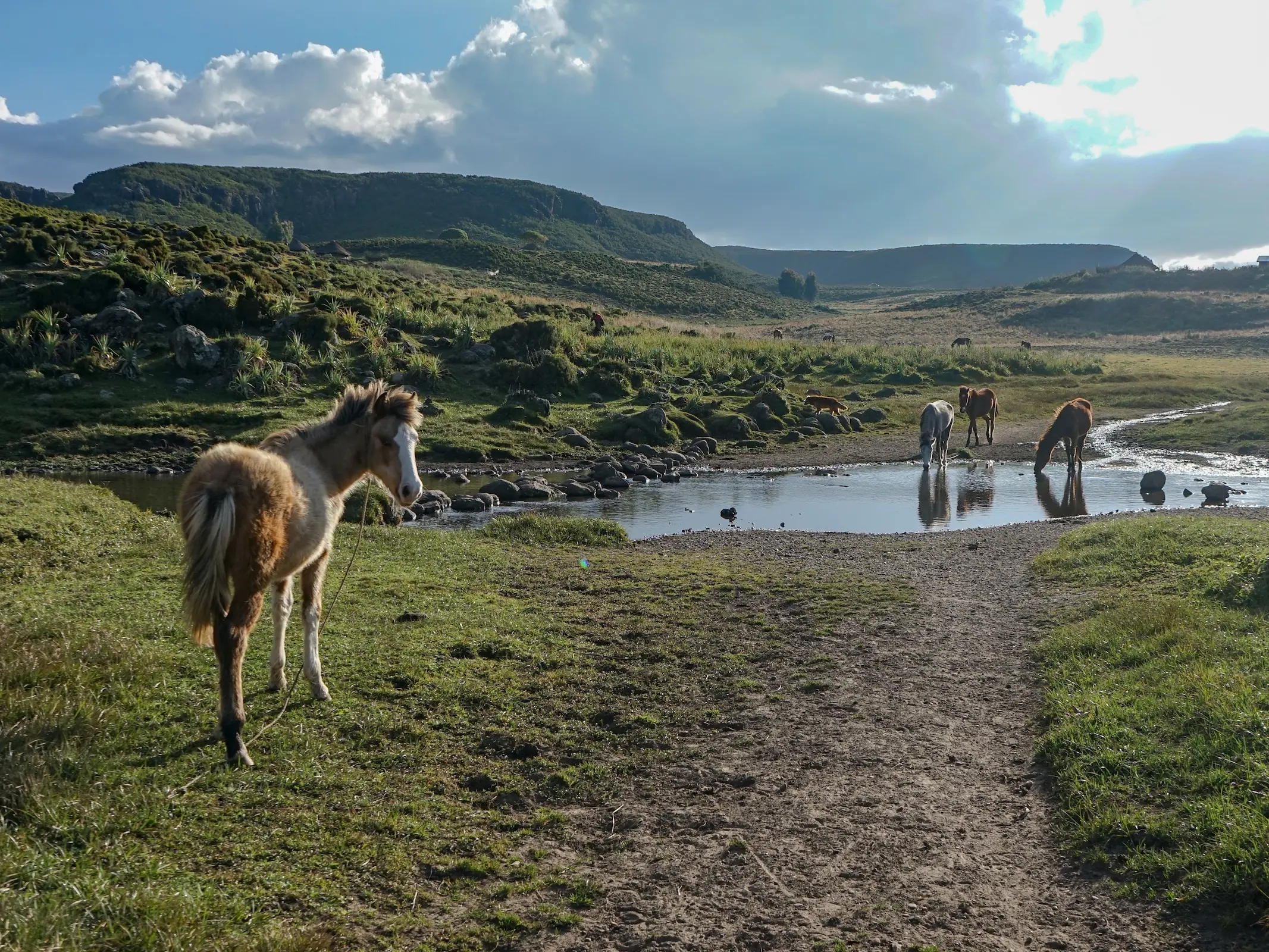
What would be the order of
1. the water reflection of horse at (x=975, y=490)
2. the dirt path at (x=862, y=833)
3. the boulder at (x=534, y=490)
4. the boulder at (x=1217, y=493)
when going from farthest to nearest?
the water reflection of horse at (x=975, y=490), the boulder at (x=534, y=490), the boulder at (x=1217, y=493), the dirt path at (x=862, y=833)

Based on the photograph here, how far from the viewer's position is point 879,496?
2400cm

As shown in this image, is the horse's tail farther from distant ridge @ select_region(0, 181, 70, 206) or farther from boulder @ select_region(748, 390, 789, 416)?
distant ridge @ select_region(0, 181, 70, 206)

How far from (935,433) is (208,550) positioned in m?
26.6

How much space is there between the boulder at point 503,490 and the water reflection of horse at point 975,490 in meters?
10.5

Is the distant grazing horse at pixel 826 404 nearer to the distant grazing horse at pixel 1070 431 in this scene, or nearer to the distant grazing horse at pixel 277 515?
the distant grazing horse at pixel 1070 431

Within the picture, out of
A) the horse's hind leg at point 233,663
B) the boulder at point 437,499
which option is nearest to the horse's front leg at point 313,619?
the horse's hind leg at point 233,663

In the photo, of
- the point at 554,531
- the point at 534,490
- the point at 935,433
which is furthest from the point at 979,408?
the point at 554,531

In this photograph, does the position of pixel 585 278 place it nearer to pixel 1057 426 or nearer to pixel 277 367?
pixel 277 367

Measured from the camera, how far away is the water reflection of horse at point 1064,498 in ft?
70.4

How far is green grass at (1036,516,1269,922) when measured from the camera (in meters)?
5.06

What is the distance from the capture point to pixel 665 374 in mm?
40906

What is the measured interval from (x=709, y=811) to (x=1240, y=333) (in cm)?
8512

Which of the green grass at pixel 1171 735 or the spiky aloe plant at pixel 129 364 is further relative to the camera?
the spiky aloe plant at pixel 129 364

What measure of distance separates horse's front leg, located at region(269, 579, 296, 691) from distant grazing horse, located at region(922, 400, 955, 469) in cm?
2441
